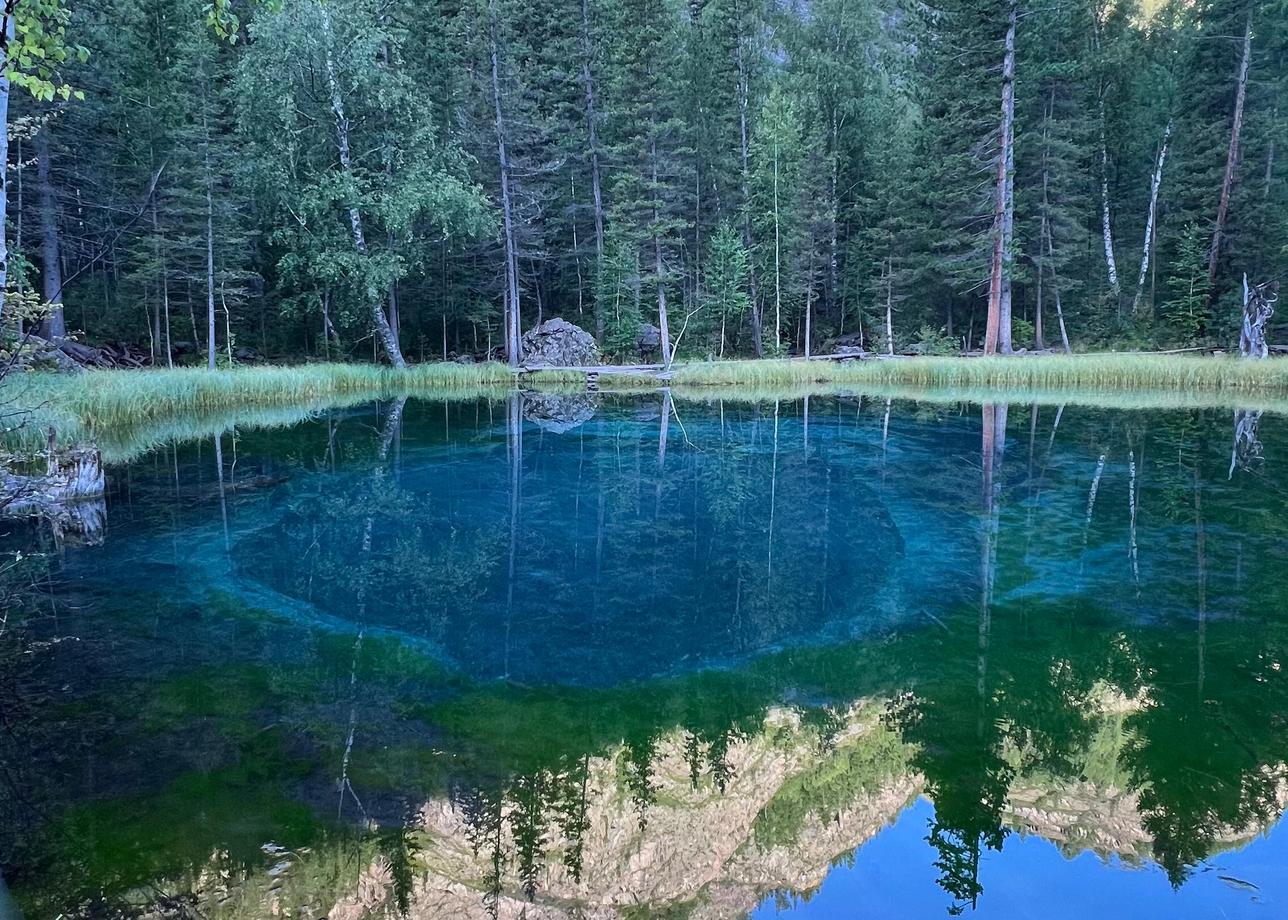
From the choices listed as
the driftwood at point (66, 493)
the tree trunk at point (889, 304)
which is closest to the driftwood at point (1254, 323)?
the tree trunk at point (889, 304)

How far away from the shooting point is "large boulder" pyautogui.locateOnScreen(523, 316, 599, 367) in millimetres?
27422

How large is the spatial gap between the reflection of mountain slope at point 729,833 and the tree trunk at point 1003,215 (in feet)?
73.9

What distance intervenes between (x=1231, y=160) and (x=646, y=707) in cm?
2933

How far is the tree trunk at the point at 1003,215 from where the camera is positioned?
22.7 m

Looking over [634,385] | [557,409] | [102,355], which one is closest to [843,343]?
[634,385]

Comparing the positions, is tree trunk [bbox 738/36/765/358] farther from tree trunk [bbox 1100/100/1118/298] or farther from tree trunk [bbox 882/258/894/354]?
tree trunk [bbox 1100/100/1118/298]

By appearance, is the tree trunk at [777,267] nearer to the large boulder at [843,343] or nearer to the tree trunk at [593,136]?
the large boulder at [843,343]

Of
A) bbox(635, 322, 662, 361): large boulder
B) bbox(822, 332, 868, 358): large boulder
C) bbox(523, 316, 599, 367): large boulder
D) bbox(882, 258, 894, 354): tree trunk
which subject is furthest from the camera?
bbox(822, 332, 868, 358): large boulder

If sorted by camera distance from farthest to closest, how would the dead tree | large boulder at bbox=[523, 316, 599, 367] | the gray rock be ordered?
large boulder at bbox=[523, 316, 599, 367]
the gray rock
the dead tree

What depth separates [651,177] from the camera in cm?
2722

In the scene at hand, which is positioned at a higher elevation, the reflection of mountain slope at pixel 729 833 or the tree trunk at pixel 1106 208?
the tree trunk at pixel 1106 208

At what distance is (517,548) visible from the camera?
739 cm

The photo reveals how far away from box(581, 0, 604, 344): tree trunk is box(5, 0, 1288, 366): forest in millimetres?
159

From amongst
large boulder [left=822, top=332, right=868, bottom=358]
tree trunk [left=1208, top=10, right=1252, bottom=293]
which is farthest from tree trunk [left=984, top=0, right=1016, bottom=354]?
large boulder [left=822, top=332, right=868, bottom=358]
